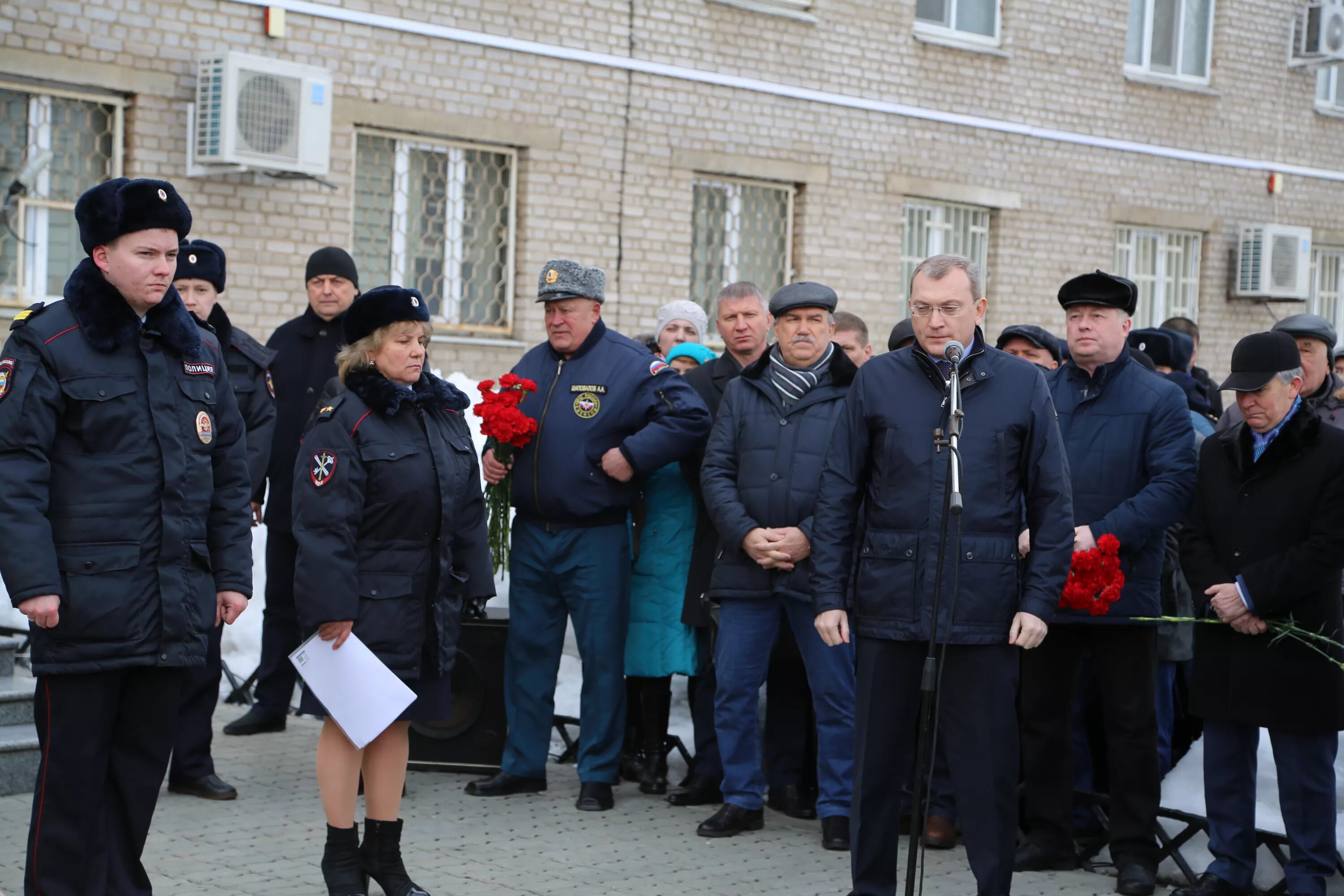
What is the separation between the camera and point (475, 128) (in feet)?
39.6

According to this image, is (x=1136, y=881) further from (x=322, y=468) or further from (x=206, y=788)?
(x=206, y=788)

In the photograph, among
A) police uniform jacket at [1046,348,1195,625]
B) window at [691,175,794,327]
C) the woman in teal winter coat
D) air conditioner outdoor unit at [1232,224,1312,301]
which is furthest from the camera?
air conditioner outdoor unit at [1232,224,1312,301]

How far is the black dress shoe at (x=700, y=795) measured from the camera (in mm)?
6922

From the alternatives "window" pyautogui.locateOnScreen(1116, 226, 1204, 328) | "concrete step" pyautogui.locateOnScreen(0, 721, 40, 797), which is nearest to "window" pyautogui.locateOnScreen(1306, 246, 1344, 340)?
"window" pyautogui.locateOnScreen(1116, 226, 1204, 328)

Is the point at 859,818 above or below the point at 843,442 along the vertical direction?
below

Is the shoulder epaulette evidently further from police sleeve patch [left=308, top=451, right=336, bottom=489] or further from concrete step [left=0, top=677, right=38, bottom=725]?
concrete step [left=0, top=677, right=38, bottom=725]

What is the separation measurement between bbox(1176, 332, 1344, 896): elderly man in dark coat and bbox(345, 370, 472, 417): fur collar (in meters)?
2.74

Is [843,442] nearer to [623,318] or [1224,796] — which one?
[1224,796]

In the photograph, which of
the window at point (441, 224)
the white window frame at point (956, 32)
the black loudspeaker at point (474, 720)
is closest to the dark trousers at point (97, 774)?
the black loudspeaker at point (474, 720)

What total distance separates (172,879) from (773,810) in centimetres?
256

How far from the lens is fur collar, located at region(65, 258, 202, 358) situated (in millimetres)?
4465

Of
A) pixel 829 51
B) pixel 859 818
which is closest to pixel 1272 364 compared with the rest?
pixel 859 818

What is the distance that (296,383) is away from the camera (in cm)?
776

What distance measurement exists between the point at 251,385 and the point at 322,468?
157 cm
